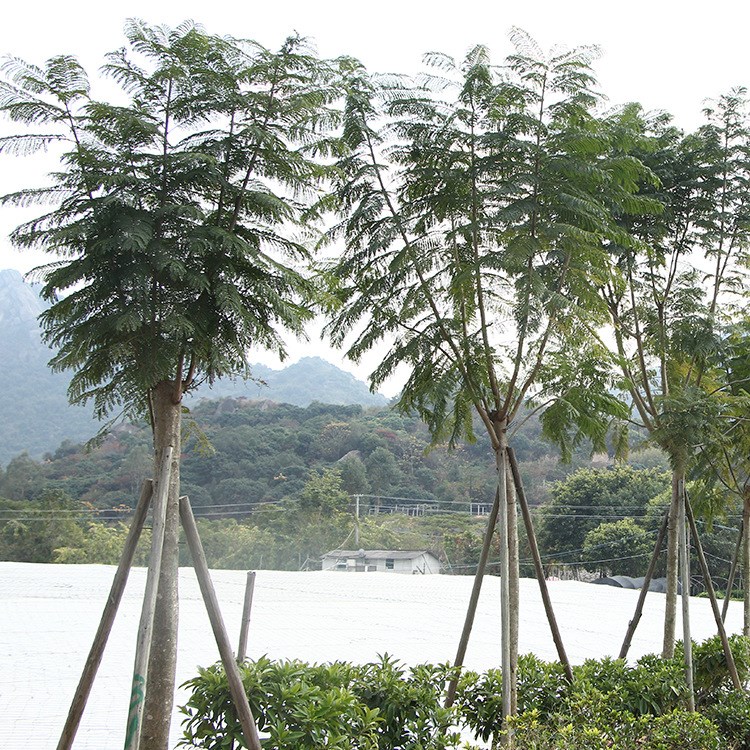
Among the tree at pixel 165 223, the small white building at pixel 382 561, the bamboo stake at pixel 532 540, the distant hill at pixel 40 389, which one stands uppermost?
the distant hill at pixel 40 389

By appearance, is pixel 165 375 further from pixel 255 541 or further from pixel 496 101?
pixel 255 541

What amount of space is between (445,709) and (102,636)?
1.80 m

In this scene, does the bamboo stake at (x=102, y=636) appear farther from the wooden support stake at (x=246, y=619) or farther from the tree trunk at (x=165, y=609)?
the wooden support stake at (x=246, y=619)

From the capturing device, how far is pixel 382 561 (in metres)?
21.2

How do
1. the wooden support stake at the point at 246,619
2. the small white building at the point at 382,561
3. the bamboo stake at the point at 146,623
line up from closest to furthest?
the bamboo stake at the point at 146,623, the wooden support stake at the point at 246,619, the small white building at the point at 382,561

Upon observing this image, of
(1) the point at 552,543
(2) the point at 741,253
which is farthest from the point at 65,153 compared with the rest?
(1) the point at 552,543

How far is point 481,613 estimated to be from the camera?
508 inches

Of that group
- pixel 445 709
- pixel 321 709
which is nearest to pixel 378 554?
pixel 445 709

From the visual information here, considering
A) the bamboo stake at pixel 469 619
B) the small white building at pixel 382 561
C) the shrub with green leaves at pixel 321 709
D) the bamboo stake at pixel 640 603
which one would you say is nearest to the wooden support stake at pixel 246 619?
the shrub with green leaves at pixel 321 709

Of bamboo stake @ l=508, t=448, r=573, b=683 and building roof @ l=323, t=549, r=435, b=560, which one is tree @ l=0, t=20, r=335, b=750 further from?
building roof @ l=323, t=549, r=435, b=560

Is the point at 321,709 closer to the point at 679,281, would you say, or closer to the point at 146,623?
the point at 146,623

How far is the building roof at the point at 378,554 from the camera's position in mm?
19906

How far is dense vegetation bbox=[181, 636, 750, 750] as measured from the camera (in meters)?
3.68

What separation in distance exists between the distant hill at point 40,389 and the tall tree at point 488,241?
21180 millimetres
